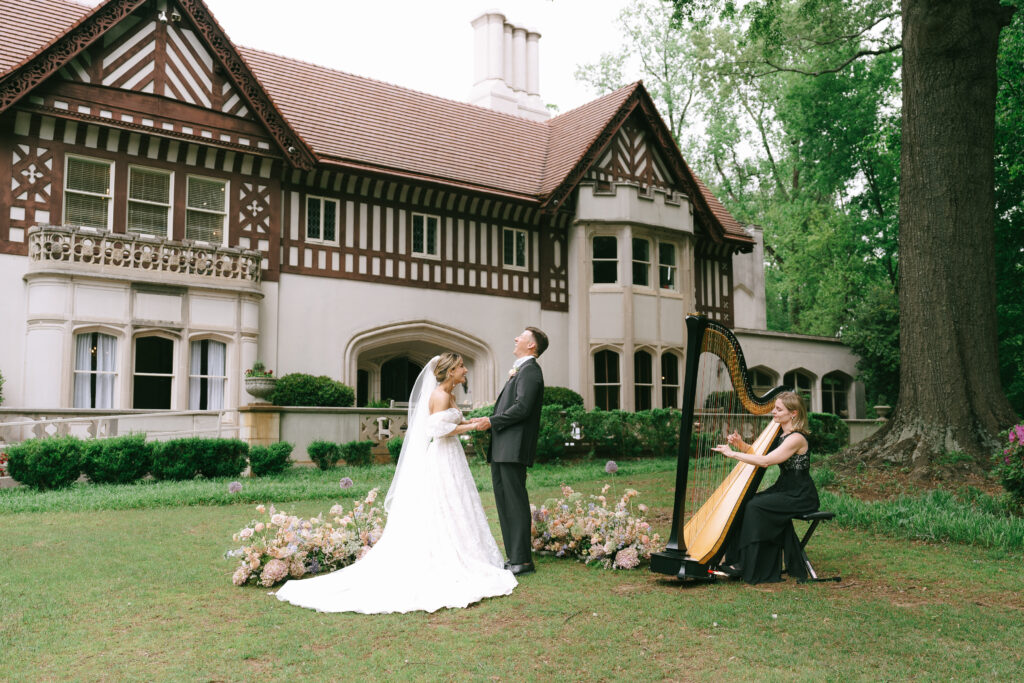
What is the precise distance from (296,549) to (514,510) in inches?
75.0

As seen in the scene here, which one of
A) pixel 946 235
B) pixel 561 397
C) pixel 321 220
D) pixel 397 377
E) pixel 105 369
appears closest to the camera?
pixel 946 235

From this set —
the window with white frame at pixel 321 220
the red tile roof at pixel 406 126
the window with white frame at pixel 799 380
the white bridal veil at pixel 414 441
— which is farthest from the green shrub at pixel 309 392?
the window with white frame at pixel 799 380

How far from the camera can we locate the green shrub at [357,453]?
17250 millimetres

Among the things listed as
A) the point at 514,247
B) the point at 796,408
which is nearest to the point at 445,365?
the point at 796,408

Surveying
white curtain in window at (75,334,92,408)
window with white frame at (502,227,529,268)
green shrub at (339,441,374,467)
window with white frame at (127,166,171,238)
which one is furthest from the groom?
window with white frame at (502,227,529,268)

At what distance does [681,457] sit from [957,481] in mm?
6125

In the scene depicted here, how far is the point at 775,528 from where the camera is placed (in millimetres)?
7160

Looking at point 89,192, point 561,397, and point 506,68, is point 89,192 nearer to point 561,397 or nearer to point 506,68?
point 561,397

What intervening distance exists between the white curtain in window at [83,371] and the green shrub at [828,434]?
16.1 meters

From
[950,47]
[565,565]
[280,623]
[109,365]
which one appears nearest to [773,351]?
[950,47]

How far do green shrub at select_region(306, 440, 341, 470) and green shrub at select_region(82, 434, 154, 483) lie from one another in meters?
3.26

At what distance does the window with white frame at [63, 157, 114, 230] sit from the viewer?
58.4 feet

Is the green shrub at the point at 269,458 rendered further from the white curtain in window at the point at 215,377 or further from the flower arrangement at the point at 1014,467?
the flower arrangement at the point at 1014,467

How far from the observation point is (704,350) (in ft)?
21.1
